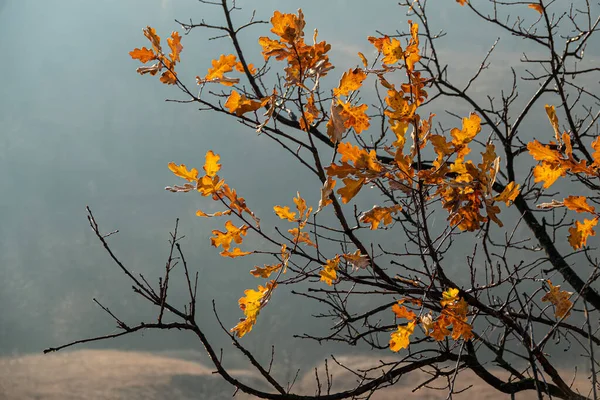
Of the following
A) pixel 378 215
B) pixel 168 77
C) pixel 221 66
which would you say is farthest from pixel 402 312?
pixel 168 77

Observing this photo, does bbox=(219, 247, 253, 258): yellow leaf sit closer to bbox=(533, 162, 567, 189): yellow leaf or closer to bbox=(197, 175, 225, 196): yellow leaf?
bbox=(197, 175, 225, 196): yellow leaf

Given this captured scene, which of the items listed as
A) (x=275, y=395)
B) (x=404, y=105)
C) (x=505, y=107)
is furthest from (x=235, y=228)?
(x=505, y=107)

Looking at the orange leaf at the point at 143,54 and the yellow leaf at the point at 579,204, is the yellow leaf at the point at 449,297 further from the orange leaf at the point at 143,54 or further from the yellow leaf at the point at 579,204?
the orange leaf at the point at 143,54

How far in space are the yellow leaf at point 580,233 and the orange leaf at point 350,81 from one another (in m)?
0.79

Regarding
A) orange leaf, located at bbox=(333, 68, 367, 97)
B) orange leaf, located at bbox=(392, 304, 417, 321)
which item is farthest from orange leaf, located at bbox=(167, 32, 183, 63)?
orange leaf, located at bbox=(392, 304, 417, 321)

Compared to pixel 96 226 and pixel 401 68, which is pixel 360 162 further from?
pixel 96 226

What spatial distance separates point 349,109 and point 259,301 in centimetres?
54

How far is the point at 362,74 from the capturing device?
1.34 m

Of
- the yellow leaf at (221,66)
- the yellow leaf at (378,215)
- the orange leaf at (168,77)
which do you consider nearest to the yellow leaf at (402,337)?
the yellow leaf at (378,215)

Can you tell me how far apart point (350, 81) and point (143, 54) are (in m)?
0.69

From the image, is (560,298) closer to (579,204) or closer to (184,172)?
(579,204)

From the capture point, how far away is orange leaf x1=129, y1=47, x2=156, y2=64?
5.35ft

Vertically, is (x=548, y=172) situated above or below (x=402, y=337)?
above

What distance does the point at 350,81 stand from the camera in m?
1.36
